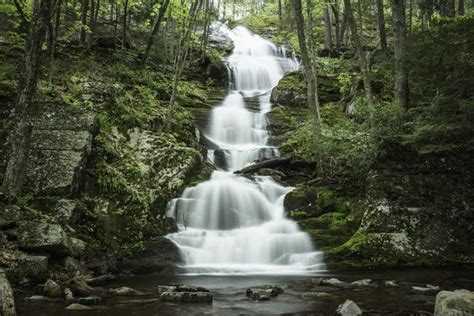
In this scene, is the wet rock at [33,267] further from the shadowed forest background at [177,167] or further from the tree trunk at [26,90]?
the tree trunk at [26,90]

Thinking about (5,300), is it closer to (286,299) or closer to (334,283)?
(286,299)

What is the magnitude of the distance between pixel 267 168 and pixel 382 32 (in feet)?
29.9

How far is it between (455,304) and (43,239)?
6.62 m

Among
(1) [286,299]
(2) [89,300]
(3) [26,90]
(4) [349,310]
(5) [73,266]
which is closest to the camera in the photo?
(4) [349,310]

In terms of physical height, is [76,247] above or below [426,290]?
above

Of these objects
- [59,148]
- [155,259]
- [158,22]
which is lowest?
[155,259]

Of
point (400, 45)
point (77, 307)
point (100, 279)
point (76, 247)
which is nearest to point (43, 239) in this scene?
point (76, 247)

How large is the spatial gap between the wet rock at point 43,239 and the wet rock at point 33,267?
0.36 meters

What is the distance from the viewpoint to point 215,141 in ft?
57.9

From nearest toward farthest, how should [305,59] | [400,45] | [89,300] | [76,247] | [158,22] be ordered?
1. [89,300]
2. [76,247]
3. [400,45]
4. [305,59]
5. [158,22]

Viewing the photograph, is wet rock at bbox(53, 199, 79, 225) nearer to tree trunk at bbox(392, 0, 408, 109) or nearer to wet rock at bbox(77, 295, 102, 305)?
wet rock at bbox(77, 295, 102, 305)

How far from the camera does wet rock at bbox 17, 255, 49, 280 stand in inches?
269

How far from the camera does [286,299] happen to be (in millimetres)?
6410

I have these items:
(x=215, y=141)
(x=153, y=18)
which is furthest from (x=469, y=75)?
(x=153, y=18)
